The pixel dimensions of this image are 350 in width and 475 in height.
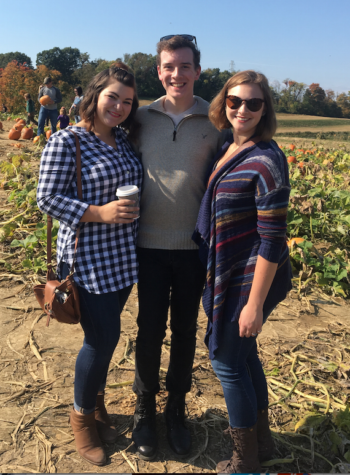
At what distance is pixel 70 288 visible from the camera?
191cm

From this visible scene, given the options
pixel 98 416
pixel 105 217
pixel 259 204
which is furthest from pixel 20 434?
pixel 259 204

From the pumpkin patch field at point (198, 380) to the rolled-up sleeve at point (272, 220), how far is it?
1209 millimetres

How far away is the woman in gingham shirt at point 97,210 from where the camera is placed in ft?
6.07

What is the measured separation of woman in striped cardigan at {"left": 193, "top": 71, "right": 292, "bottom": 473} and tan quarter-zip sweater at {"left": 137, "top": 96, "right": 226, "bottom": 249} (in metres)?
0.13

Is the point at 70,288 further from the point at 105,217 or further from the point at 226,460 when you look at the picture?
the point at 226,460

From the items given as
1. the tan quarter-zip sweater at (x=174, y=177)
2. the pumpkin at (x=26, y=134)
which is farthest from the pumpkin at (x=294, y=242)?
the pumpkin at (x=26, y=134)

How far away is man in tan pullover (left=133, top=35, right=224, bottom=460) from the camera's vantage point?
6.76ft

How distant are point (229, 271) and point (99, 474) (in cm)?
122

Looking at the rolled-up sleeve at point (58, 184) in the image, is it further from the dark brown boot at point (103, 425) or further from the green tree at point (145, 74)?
the green tree at point (145, 74)

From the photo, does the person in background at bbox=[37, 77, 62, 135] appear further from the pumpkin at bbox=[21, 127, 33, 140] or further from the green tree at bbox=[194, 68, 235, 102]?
the green tree at bbox=[194, 68, 235, 102]

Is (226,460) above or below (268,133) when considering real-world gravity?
below

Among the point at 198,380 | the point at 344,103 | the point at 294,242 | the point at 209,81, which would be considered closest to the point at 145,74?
the point at 209,81

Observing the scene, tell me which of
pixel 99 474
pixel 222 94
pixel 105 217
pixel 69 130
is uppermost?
pixel 222 94

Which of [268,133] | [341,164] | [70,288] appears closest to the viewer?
[268,133]
